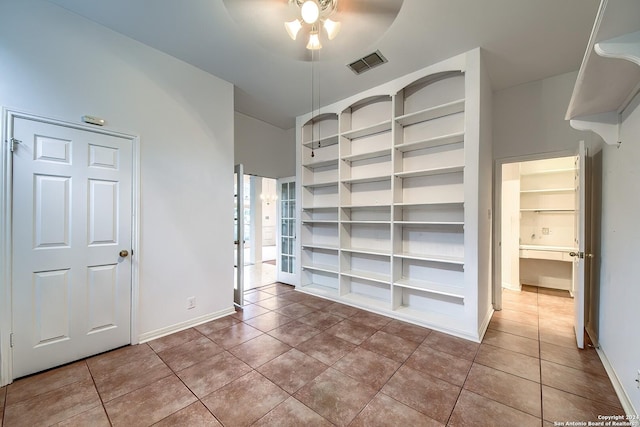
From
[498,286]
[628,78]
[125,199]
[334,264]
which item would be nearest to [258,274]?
[334,264]

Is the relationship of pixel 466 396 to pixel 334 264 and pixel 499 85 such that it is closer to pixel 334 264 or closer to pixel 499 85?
pixel 334 264

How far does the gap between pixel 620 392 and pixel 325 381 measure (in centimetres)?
222

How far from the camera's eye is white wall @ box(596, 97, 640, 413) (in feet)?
5.55

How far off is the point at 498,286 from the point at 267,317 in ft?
11.0

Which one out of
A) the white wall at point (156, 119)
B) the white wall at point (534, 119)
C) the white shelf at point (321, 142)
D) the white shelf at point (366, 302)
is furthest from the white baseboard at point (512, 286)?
the white wall at point (156, 119)

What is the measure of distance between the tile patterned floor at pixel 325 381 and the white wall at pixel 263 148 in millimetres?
2893

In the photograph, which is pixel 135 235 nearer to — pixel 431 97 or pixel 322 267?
pixel 322 267

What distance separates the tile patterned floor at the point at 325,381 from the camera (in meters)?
1.70

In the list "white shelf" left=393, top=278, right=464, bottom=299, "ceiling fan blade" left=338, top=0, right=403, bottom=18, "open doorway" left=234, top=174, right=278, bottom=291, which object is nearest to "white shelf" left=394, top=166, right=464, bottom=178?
"white shelf" left=393, top=278, right=464, bottom=299

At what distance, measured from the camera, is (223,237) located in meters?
3.40

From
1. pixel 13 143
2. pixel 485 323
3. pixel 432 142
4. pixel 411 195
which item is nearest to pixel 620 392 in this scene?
pixel 485 323

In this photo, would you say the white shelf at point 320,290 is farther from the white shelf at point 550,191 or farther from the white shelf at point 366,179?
the white shelf at point 550,191

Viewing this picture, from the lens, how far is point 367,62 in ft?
9.78

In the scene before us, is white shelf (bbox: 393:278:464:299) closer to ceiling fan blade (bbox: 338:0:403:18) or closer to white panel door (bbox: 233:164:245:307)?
white panel door (bbox: 233:164:245:307)
